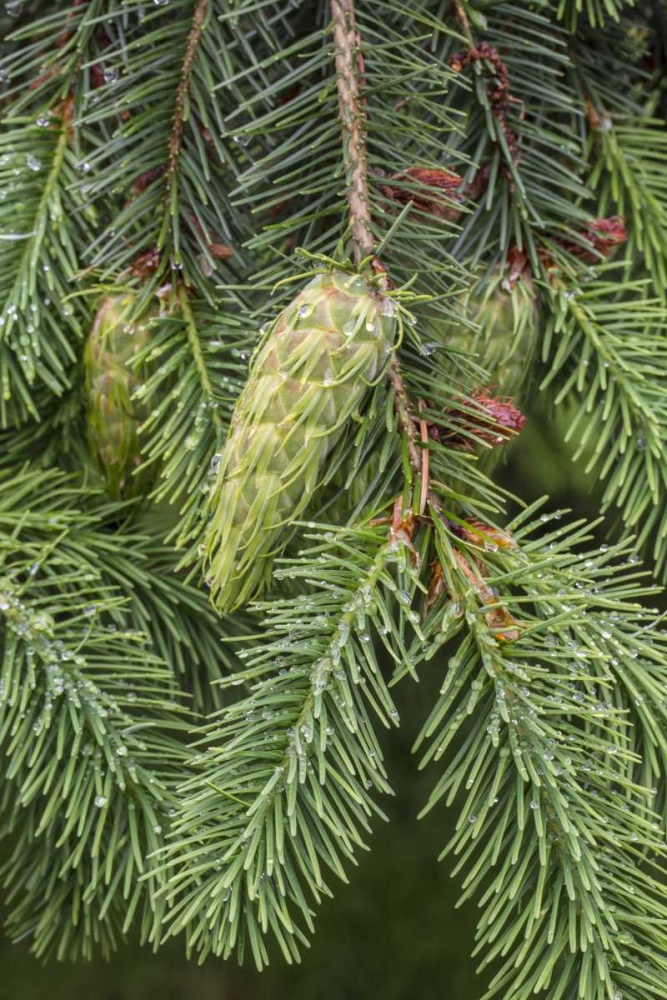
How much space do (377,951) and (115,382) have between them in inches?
63.5

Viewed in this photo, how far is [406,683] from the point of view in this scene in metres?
1.87

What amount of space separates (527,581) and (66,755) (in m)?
0.35

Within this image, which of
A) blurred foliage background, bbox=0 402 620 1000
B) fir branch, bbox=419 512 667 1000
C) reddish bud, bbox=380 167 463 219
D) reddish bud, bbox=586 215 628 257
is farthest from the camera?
blurred foliage background, bbox=0 402 620 1000

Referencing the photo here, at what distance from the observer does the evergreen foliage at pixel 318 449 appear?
515mm

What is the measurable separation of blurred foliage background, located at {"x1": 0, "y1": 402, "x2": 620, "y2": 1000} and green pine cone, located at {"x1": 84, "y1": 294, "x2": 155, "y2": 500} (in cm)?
123

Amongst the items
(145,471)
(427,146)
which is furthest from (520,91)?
(145,471)

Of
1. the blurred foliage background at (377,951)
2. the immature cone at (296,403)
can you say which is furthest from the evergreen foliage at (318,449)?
the blurred foliage background at (377,951)

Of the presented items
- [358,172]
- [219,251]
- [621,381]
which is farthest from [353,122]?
[621,381]

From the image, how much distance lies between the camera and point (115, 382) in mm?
675

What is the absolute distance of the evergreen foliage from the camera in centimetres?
51

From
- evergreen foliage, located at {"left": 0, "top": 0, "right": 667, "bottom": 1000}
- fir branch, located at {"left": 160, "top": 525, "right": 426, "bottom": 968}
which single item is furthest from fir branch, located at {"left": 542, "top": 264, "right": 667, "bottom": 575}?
fir branch, located at {"left": 160, "top": 525, "right": 426, "bottom": 968}

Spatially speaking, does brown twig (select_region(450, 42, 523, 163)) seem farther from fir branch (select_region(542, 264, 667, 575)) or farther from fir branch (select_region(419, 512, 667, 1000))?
fir branch (select_region(419, 512, 667, 1000))

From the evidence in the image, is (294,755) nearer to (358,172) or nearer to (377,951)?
(358,172)

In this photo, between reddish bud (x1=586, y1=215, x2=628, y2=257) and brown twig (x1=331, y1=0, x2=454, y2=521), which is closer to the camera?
brown twig (x1=331, y1=0, x2=454, y2=521)
